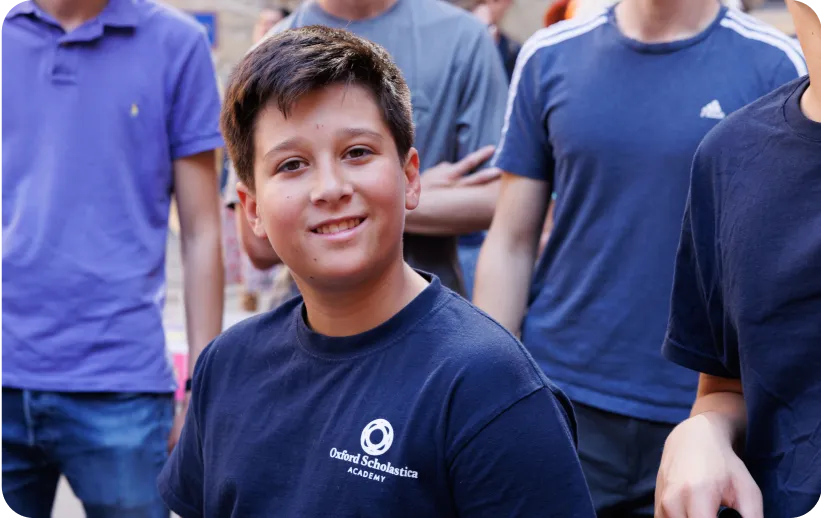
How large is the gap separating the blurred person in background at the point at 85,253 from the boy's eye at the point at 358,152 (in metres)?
1.26

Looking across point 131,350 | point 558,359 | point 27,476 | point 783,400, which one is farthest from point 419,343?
point 27,476

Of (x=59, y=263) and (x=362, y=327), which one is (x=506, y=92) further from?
(x=362, y=327)

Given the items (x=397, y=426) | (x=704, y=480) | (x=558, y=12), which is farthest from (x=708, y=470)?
(x=558, y=12)

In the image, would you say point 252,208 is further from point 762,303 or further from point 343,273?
point 762,303

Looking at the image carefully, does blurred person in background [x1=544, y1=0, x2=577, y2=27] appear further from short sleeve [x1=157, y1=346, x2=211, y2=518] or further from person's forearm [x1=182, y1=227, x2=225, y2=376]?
short sleeve [x1=157, y1=346, x2=211, y2=518]

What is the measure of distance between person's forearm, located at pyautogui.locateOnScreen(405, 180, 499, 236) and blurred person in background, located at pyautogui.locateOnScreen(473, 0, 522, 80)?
11.8 feet

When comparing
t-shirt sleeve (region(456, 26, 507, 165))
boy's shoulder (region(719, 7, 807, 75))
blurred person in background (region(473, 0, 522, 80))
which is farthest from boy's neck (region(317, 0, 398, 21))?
blurred person in background (region(473, 0, 522, 80))

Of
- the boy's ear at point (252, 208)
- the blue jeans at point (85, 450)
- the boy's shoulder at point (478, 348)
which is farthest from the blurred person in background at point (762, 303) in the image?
the blue jeans at point (85, 450)

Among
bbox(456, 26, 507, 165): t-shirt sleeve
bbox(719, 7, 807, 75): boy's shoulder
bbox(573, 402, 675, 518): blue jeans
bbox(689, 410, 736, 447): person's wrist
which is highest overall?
bbox(719, 7, 807, 75): boy's shoulder

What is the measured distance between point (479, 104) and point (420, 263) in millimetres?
475

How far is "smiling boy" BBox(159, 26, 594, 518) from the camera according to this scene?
5.64ft

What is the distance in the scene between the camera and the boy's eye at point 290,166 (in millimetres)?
1909

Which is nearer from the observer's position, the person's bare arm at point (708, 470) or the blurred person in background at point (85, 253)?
the person's bare arm at point (708, 470)

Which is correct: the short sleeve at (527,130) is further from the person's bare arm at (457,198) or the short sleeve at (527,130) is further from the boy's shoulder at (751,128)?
the boy's shoulder at (751,128)
